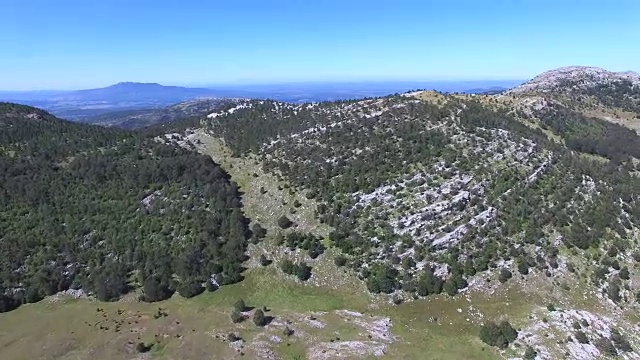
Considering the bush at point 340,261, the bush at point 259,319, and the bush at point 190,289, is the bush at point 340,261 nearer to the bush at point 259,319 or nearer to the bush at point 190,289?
the bush at point 259,319

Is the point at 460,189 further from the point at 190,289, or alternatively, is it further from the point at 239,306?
the point at 190,289

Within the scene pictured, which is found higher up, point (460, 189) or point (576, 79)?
point (576, 79)

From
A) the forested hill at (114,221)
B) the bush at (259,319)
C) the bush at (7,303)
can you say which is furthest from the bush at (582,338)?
the bush at (7,303)

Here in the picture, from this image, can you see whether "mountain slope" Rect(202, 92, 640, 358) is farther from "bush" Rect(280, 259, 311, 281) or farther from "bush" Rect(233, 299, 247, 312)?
"bush" Rect(233, 299, 247, 312)

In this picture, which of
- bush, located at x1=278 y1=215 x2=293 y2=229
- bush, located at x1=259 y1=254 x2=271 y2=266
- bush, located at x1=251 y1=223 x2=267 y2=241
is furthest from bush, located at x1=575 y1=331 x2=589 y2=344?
bush, located at x1=251 y1=223 x2=267 y2=241

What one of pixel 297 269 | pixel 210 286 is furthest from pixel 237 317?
pixel 297 269

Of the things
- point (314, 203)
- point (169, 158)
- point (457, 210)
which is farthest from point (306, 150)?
point (457, 210)
